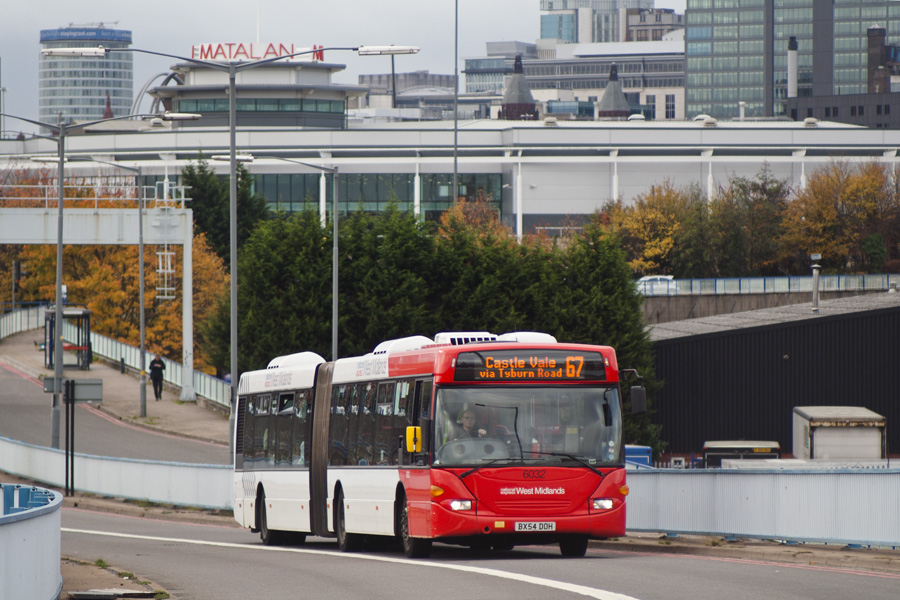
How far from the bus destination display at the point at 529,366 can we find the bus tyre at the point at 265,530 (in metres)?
7.17

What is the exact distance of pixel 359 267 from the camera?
163ft

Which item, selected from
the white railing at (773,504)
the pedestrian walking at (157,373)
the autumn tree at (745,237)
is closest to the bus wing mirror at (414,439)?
the white railing at (773,504)

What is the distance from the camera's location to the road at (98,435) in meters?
43.0

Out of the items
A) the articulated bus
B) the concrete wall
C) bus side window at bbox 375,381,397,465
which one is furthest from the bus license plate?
the concrete wall

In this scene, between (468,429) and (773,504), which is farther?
(773,504)

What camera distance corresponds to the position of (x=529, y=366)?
17516 millimetres

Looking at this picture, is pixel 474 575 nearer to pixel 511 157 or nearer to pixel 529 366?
pixel 529 366

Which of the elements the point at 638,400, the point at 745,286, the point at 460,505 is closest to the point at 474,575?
the point at 460,505

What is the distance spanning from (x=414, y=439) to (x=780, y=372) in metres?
38.7

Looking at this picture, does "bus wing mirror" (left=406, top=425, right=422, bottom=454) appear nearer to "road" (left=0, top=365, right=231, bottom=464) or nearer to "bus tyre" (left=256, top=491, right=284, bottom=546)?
"bus tyre" (left=256, top=491, right=284, bottom=546)

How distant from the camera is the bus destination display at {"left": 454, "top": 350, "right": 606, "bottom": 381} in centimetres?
1739

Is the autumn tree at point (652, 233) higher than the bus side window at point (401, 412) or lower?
higher

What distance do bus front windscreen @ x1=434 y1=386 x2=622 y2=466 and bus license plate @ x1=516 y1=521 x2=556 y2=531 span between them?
73 cm

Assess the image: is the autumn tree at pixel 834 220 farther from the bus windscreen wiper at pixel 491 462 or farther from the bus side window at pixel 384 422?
the bus windscreen wiper at pixel 491 462
